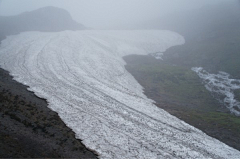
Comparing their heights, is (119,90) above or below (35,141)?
above

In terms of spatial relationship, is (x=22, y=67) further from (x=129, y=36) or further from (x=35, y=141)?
(x=129, y=36)

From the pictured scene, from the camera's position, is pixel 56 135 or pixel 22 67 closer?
pixel 56 135

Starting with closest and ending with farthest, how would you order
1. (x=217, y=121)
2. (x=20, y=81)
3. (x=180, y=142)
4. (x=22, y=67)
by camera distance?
(x=180, y=142), (x=217, y=121), (x=20, y=81), (x=22, y=67)

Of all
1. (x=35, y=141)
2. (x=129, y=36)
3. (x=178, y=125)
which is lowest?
(x=35, y=141)

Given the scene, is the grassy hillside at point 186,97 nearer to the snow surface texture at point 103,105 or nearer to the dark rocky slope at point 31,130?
the snow surface texture at point 103,105

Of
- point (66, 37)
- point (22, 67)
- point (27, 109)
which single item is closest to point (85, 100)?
point (27, 109)

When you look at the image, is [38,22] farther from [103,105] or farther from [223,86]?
[223,86]

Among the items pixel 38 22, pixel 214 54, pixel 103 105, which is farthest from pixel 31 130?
pixel 38 22
